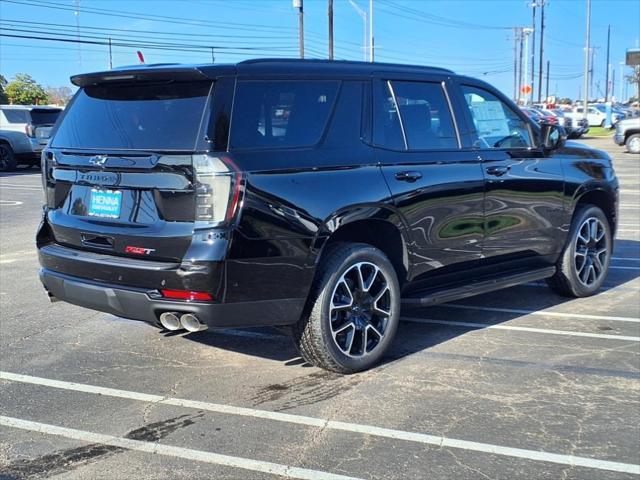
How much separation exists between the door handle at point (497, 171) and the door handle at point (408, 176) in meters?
0.85

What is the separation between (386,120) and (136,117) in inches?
67.2

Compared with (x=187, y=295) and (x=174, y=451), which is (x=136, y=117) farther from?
(x=174, y=451)

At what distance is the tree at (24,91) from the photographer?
146 ft

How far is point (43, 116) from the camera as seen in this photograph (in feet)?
74.3

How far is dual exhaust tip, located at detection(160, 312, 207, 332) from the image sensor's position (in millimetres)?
4020

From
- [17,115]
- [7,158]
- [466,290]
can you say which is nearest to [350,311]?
[466,290]

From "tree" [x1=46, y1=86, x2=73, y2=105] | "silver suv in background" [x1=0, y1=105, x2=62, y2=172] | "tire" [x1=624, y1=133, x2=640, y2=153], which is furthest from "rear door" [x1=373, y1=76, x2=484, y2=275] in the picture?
"tree" [x1=46, y1=86, x2=73, y2=105]

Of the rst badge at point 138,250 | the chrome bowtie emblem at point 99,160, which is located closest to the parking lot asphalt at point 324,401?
the rst badge at point 138,250

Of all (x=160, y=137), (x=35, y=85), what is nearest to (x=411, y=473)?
(x=160, y=137)

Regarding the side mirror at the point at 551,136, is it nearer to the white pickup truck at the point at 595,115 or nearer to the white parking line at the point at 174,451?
the white parking line at the point at 174,451

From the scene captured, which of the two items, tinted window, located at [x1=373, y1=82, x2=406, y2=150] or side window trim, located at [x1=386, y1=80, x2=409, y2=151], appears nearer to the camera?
tinted window, located at [x1=373, y1=82, x2=406, y2=150]

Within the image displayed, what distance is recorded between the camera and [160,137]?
13.5ft

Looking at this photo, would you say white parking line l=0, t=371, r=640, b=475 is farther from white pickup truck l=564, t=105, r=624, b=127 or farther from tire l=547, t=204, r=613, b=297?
white pickup truck l=564, t=105, r=624, b=127

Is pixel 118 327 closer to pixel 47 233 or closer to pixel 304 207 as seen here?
pixel 47 233
